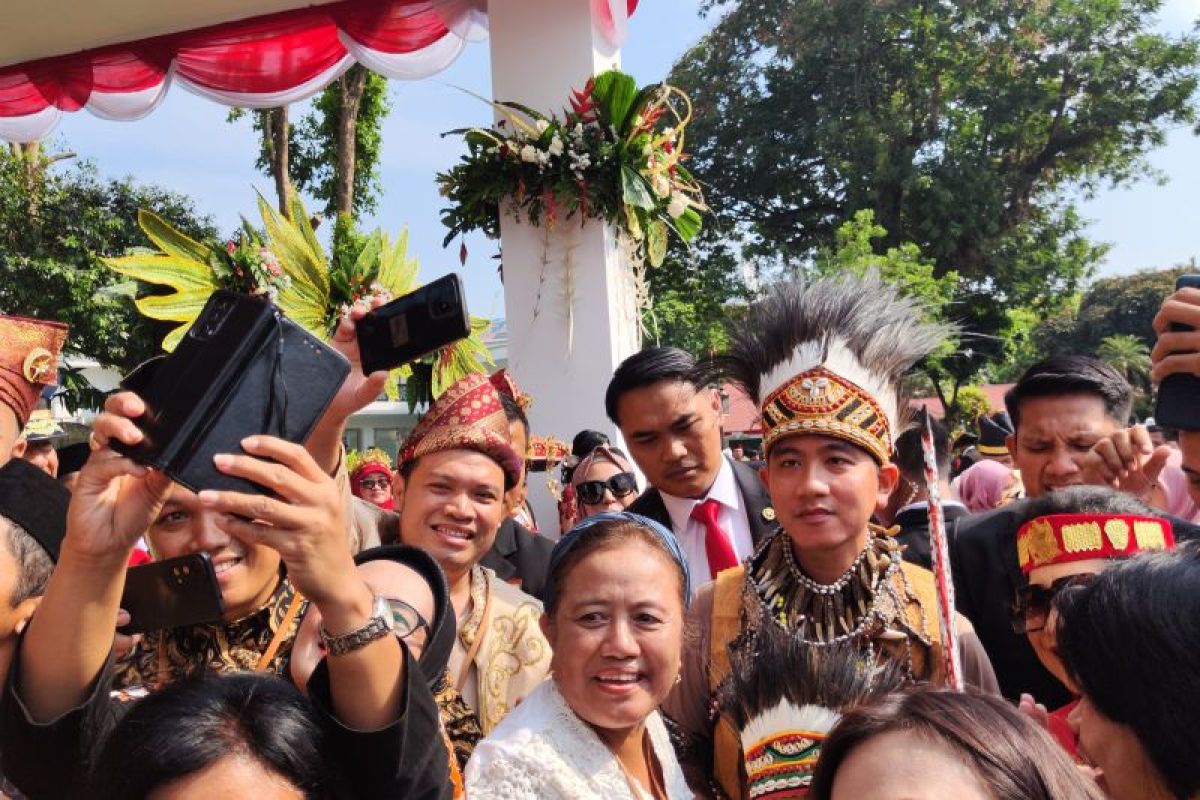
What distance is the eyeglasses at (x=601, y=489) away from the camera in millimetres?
4355

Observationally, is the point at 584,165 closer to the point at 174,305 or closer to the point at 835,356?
the point at 174,305

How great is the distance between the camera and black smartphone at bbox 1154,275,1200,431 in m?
1.93

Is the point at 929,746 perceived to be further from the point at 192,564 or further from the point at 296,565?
the point at 192,564

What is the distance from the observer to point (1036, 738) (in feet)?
3.97

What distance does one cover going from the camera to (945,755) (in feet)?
3.91

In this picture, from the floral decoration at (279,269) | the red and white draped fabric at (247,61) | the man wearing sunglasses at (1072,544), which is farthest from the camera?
the red and white draped fabric at (247,61)

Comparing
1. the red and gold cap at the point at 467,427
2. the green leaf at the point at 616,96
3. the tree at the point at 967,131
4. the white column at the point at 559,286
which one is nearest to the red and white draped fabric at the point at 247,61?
the white column at the point at 559,286

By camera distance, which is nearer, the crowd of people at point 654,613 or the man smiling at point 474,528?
the crowd of people at point 654,613

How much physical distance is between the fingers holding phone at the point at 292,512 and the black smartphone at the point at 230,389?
0.03 meters

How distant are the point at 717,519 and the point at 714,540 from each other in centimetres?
8

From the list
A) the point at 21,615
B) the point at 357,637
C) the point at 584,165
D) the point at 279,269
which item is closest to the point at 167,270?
the point at 279,269

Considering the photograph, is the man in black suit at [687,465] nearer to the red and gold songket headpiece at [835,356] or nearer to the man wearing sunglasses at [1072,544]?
the red and gold songket headpiece at [835,356]

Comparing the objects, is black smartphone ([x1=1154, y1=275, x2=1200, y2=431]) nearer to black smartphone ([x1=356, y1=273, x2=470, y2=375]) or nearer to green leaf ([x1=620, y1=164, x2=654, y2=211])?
black smartphone ([x1=356, y1=273, x2=470, y2=375])

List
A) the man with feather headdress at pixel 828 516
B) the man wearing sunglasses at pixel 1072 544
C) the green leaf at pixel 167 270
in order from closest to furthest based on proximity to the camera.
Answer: the man wearing sunglasses at pixel 1072 544 → the man with feather headdress at pixel 828 516 → the green leaf at pixel 167 270
